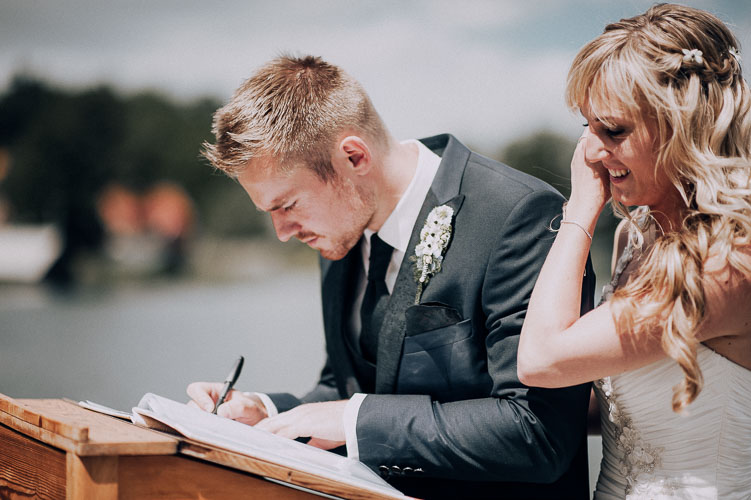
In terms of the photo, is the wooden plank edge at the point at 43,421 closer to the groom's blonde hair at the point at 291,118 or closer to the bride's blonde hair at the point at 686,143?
the groom's blonde hair at the point at 291,118

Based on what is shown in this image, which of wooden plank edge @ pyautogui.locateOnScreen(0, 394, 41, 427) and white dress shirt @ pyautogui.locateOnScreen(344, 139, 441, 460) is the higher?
white dress shirt @ pyautogui.locateOnScreen(344, 139, 441, 460)

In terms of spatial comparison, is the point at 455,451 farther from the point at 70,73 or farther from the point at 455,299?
the point at 70,73

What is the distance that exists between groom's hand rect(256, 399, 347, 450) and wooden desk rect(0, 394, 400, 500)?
30 centimetres

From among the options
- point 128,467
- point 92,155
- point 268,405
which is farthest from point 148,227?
point 128,467

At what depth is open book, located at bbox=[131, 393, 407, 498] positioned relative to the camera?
1135mm

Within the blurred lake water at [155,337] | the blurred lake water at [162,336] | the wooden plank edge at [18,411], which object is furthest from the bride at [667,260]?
the blurred lake water at [155,337]

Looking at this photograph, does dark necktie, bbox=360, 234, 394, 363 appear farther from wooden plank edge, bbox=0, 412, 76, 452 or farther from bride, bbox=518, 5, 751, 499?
wooden plank edge, bbox=0, 412, 76, 452

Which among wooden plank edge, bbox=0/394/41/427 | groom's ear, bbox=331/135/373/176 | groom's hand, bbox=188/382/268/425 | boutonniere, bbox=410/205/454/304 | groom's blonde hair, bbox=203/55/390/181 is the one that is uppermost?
groom's blonde hair, bbox=203/55/390/181

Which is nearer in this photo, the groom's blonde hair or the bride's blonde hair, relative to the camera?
the bride's blonde hair

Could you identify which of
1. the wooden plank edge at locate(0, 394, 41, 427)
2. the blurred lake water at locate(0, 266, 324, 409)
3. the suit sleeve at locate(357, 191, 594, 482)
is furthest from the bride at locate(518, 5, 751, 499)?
the blurred lake water at locate(0, 266, 324, 409)

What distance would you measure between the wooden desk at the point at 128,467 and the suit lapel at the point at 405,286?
528 millimetres

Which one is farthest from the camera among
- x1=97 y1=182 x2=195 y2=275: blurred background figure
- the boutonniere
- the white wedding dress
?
x1=97 y1=182 x2=195 y2=275: blurred background figure

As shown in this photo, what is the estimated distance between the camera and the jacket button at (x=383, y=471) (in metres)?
1.48

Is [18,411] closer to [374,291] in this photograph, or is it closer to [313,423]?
[313,423]
